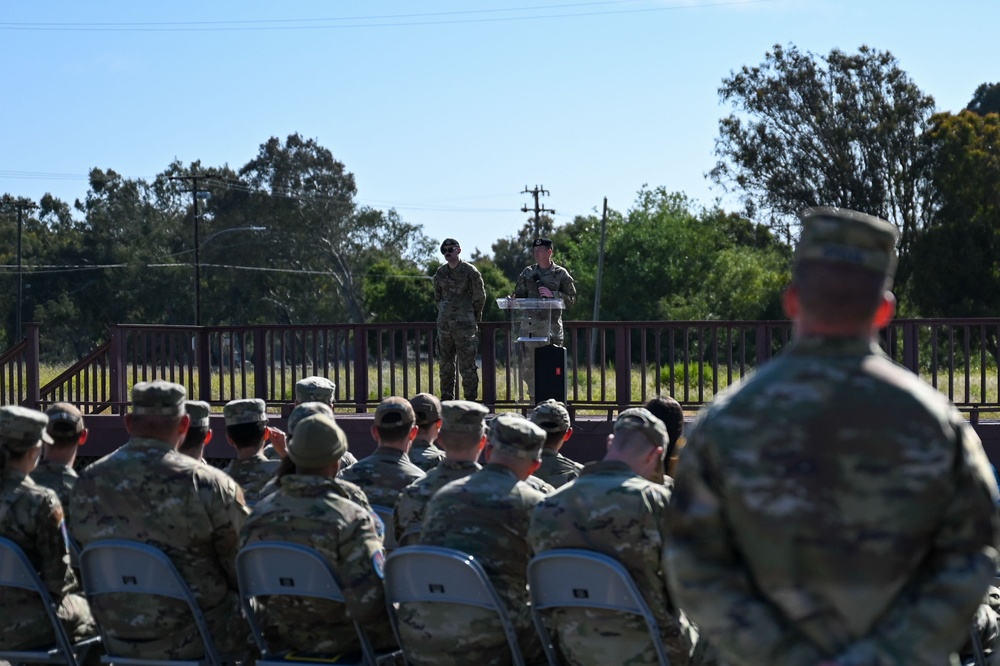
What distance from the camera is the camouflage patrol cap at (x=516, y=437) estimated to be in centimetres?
495

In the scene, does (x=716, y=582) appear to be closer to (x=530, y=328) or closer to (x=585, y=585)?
(x=585, y=585)

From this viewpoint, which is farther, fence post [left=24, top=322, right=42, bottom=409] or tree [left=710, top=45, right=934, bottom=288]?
tree [left=710, top=45, right=934, bottom=288]

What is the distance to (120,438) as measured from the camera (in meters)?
13.9

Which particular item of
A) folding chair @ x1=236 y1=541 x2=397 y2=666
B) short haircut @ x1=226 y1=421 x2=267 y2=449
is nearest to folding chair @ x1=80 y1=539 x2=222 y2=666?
folding chair @ x1=236 y1=541 x2=397 y2=666

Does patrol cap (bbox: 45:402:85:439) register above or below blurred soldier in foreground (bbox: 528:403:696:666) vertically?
above

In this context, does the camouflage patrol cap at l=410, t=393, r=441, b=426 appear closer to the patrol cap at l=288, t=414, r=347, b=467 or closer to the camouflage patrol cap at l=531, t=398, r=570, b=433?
the camouflage patrol cap at l=531, t=398, r=570, b=433

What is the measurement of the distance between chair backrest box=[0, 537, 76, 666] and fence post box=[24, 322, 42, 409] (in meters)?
9.30

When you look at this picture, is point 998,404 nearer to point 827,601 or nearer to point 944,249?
point 827,601

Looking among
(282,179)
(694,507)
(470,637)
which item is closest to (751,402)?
(694,507)

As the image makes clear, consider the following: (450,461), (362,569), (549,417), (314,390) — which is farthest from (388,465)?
(314,390)

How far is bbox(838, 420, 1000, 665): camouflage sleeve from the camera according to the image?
7.95 feet

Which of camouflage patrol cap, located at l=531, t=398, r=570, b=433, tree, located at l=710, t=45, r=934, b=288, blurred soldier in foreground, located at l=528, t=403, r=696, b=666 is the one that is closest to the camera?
blurred soldier in foreground, located at l=528, t=403, r=696, b=666

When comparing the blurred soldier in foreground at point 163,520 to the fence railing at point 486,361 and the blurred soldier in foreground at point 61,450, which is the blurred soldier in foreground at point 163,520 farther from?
the fence railing at point 486,361

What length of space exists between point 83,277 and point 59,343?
13.6 ft
